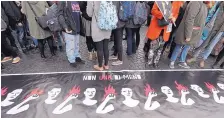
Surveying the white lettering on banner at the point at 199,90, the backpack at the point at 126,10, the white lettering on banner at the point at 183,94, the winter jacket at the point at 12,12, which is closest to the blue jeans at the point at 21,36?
the winter jacket at the point at 12,12

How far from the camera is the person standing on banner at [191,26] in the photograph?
269cm

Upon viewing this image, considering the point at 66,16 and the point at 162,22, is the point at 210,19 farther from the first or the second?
the point at 66,16

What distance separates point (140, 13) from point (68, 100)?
1.63 m

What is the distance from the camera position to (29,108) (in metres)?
2.38

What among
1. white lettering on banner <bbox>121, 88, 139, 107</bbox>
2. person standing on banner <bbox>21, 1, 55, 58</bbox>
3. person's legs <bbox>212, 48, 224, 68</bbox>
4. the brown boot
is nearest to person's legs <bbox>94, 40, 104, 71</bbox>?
white lettering on banner <bbox>121, 88, 139, 107</bbox>

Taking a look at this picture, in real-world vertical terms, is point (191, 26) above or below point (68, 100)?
above

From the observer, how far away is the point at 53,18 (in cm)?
280

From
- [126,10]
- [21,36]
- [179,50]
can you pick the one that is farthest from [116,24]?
[21,36]

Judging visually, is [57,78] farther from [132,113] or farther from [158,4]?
[158,4]

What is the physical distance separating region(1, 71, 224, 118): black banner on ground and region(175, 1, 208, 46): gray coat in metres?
0.55

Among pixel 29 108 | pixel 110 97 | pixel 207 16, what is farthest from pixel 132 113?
pixel 207 16

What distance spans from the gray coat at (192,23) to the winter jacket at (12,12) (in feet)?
8.19

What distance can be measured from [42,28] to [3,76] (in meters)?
0.91

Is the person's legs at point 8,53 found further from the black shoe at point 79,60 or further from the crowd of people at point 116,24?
the black shoe at point 79,60
